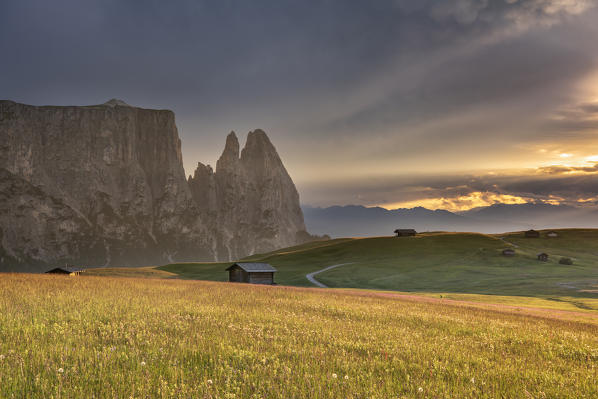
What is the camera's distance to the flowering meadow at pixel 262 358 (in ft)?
20.6

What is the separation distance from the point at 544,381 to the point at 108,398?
832cm

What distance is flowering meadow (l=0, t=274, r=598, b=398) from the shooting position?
247 inches

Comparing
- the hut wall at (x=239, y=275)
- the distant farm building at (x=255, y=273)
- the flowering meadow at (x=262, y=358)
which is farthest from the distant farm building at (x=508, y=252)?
the flowering meadow at (x=262, y=358)

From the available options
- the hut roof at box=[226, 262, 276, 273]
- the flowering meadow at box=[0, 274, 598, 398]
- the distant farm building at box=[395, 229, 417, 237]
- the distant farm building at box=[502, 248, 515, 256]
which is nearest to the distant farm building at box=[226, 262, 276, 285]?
the hut roof at box=[226, 262, 276, 273]

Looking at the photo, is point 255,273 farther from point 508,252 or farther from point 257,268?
point 508,252

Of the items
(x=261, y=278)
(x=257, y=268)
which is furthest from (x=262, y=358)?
(x=257, y=268)

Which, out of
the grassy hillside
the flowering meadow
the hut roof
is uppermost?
the flowering meadow

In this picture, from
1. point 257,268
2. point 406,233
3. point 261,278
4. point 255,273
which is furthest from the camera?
point 406,233

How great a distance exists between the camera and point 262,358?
801 centimetres

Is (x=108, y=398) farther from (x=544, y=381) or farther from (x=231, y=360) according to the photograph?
(x=544, y=381)

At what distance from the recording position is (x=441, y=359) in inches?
364

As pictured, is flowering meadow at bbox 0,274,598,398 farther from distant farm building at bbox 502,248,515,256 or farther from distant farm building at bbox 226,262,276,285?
distant farm building at bbox 502,248,515,256

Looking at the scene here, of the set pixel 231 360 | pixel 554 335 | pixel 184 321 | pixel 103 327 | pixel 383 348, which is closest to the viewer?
pixel 231 360

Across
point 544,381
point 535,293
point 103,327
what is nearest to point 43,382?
point 103,327
